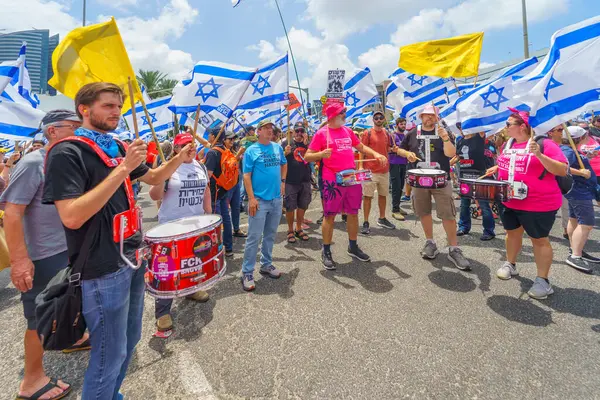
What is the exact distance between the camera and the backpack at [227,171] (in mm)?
4859

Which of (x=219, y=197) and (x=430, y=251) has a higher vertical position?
(x=219, y=197)

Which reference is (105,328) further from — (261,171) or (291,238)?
(291,238)

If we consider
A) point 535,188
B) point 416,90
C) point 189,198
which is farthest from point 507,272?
point 416,90

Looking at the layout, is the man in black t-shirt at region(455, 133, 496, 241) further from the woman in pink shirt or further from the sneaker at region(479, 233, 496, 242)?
the woman in pink shirt

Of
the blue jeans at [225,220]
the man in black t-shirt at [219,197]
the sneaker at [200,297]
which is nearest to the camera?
the sneaker at [200,297]

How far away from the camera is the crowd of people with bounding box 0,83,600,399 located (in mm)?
1581

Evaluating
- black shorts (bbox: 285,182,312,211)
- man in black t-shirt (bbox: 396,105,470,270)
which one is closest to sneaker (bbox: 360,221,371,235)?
black shorts (bbox: 285,182,312,211)

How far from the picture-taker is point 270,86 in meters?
5.85

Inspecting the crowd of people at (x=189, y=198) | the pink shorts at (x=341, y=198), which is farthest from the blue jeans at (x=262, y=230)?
the pink shorts at (x=341, y=198)

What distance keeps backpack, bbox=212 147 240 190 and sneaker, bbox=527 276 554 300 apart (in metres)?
4.18

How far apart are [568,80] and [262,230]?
3.74 m

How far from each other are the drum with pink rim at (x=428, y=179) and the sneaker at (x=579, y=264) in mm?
1935

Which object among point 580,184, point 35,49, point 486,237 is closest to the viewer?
point 580,184

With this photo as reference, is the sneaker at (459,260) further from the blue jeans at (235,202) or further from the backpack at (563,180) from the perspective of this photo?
the blue jeans at (235,202)
